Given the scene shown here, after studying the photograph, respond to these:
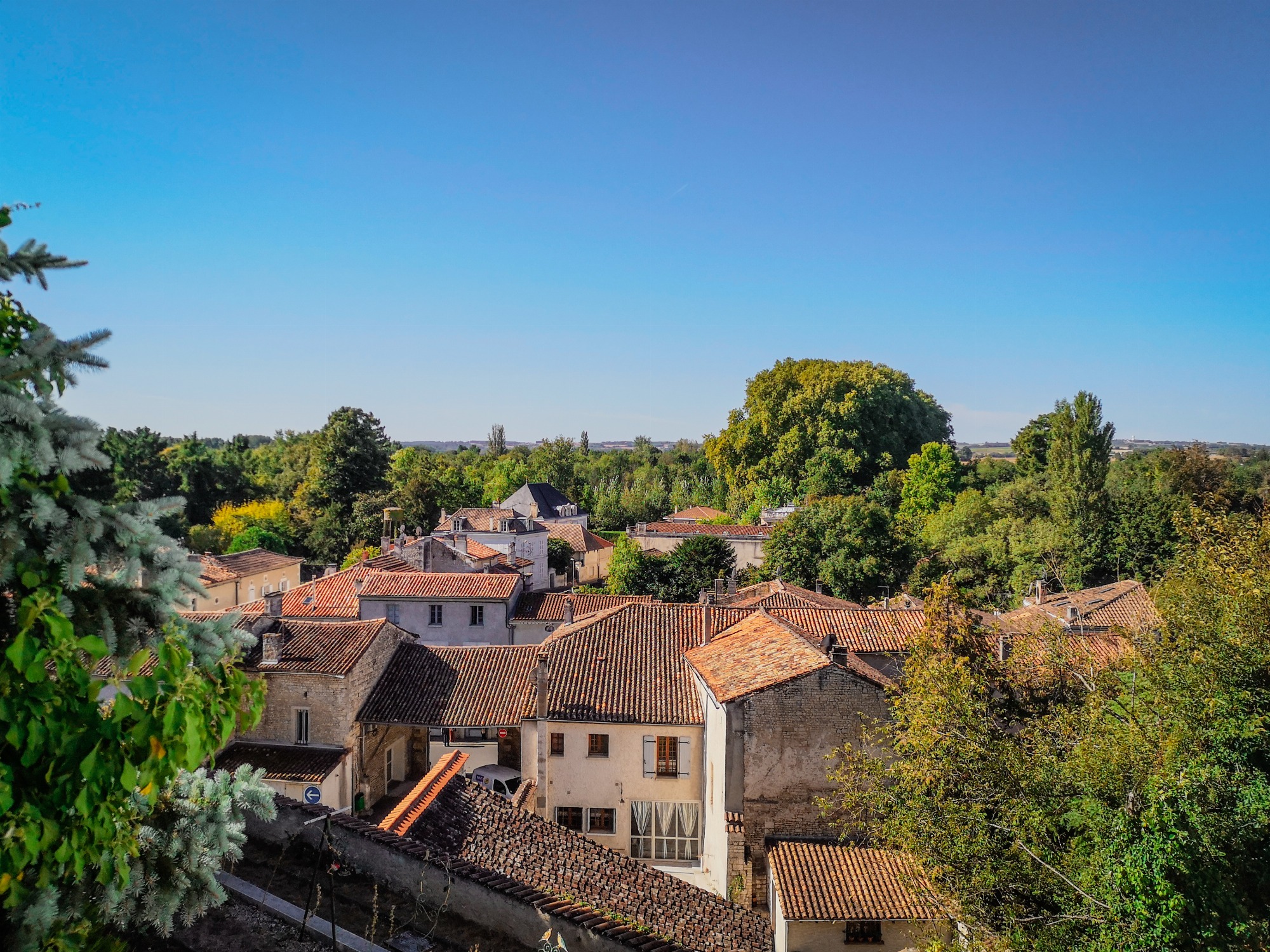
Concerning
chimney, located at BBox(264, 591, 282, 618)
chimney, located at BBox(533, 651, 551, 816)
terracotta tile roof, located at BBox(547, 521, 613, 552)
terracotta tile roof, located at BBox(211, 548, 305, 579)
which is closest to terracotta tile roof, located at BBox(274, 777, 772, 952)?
chimney, located at BBox(533, 651, 551, 816)

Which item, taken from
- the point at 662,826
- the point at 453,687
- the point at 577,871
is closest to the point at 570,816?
the point at 662,826

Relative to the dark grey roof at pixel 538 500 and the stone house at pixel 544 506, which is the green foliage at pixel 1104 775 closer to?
the stone house at pixel 544 506

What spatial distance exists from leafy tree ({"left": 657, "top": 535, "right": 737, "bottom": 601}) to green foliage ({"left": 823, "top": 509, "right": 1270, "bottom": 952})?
24.9m

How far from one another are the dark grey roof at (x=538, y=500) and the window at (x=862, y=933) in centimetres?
4921

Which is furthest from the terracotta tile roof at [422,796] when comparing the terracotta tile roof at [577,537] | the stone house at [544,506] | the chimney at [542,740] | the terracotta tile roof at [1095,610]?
the stone house at [544,506]

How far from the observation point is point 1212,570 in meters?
13.2

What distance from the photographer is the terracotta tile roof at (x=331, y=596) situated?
105 feet

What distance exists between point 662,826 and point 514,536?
28168 mm

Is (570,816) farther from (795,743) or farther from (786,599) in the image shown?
(786,599)

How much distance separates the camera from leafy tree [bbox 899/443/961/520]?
62.3 m

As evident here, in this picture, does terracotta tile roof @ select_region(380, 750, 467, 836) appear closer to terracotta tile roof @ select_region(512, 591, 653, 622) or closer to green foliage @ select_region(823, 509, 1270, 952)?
green foliage @ select_region(823, 509, 1270, 952)

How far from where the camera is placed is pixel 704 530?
2146 inches

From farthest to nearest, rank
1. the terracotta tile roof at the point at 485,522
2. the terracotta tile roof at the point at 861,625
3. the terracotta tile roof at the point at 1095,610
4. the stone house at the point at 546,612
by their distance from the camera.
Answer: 1. the terracotta tile roof at the point at 485,522
2. the stone house at the point at 546,612
3. the terracotta tile roof at the point at 1095,610
4. the terracotta tile roof at the point at 861,625

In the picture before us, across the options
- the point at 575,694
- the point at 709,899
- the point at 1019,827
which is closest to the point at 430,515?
the point at 575,694
